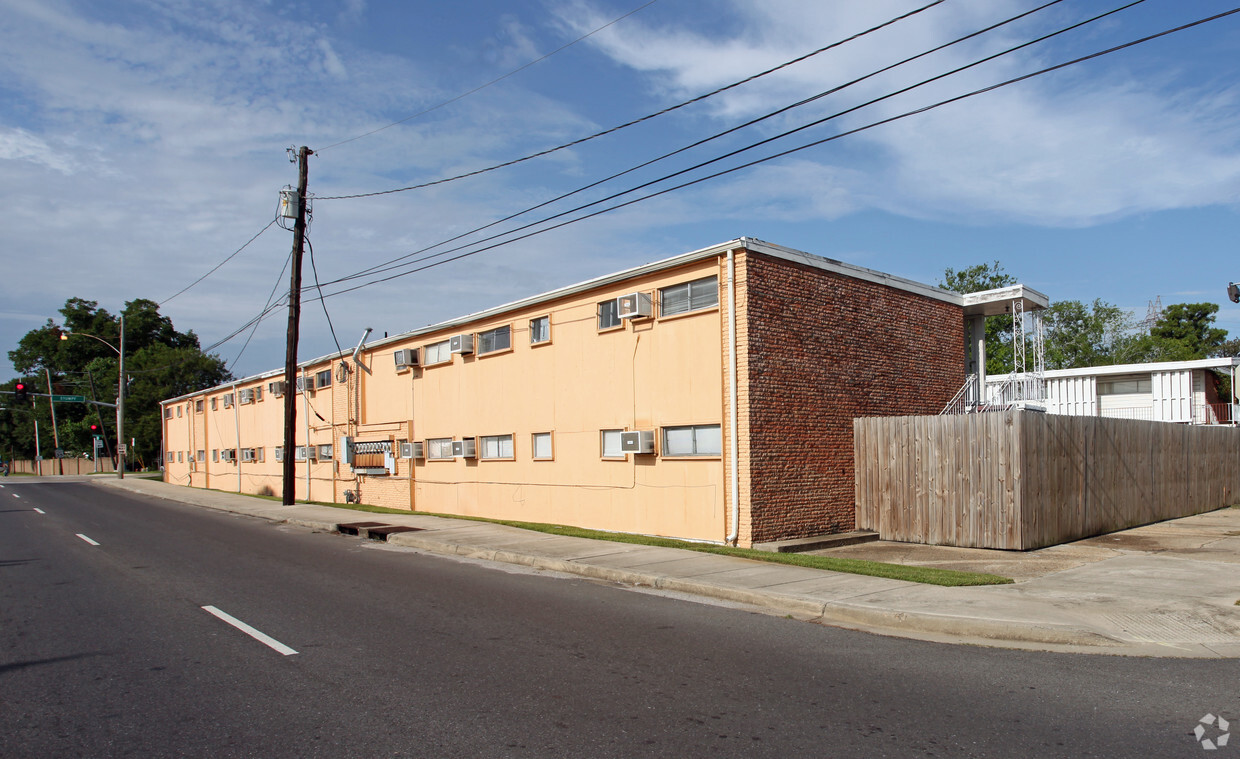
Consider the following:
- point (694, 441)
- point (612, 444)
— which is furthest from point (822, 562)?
point (612, 444)

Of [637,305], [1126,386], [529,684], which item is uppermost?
[637,305]

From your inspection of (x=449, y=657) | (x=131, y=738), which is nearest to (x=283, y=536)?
(x=449, y=657)

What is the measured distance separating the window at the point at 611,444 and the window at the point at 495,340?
4515mm

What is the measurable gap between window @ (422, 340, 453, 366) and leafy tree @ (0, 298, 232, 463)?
52.3m

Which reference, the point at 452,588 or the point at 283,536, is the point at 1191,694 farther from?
the point at 283,536

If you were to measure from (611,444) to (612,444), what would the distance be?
3 cm

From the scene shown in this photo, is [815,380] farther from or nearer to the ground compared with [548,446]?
farther from the ground

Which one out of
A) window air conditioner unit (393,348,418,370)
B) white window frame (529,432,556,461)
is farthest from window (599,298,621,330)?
window air conditioner unit (393,348,418,370)

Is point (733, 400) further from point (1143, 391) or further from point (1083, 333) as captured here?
point (1083, 333)

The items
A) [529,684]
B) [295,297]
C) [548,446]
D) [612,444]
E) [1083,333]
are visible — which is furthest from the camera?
[1083,333]

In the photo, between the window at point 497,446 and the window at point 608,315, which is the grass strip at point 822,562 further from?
the window at point 608,315

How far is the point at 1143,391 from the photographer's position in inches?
1369

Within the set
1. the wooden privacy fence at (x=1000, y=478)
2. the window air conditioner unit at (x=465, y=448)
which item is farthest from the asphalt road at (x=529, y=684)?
the window air conditioner unit at (x=465, y=448)

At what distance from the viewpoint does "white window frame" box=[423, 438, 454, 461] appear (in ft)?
78.6
